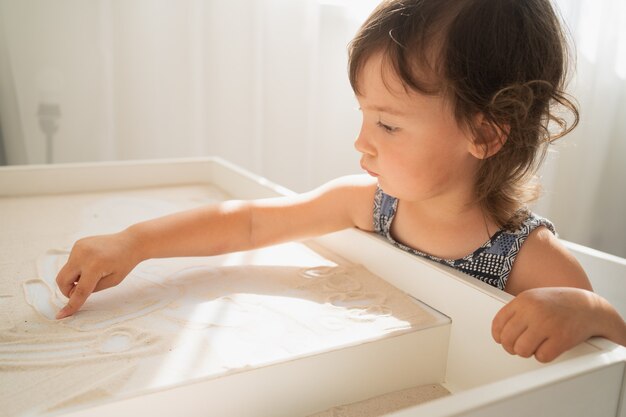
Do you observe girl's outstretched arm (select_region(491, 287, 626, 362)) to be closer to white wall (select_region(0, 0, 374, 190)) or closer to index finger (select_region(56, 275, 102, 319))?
index finger (select_region(56, 275, 102, 319))

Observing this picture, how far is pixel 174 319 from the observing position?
1.51 ft

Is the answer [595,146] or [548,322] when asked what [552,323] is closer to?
[548,322]

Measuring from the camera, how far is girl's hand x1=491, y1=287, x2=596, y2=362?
0.36m

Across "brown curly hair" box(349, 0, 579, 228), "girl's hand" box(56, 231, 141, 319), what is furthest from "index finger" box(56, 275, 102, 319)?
"brown curly hair" box(349, 0, 579, 228)

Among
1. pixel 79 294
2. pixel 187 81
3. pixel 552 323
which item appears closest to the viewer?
pixel 552 323

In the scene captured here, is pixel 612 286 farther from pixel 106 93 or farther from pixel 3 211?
pixel 106 93

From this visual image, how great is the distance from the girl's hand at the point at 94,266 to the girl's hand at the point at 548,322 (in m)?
0.36

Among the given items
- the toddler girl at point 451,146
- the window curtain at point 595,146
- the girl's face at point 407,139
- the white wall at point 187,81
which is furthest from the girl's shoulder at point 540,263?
the white wall at point 187,81

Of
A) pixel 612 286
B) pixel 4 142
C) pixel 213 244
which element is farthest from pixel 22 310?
pixel 4 142

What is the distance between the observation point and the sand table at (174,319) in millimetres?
365

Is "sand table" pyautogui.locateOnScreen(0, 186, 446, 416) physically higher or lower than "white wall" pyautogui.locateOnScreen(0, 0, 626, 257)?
lower

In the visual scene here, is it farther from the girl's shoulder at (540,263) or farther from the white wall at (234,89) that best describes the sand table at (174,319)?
the white wall at (234,89)

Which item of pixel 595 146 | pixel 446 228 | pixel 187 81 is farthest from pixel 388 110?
pixel 595 146

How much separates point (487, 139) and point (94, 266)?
43 centimetres
